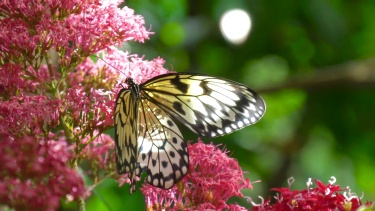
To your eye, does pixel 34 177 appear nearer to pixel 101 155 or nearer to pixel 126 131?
pixel 126 131

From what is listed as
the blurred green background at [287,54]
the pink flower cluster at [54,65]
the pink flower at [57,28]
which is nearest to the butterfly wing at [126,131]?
the pink flower cluster at [54,65]

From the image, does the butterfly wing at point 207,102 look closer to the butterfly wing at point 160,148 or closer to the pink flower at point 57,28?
the butterfly wing at point 160,148

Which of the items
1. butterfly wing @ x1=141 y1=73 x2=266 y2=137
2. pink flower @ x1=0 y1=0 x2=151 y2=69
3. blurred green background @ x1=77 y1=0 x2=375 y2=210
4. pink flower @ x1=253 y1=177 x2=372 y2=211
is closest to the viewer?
pink flower @ x1=253 y1=177 x2=372 y2=211

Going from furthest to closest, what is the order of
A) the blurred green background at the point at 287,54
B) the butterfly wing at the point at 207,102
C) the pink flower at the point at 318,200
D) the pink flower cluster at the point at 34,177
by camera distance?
the blurred green background at the point at 287,54 → the butterfly wing at the point at 207,102 → the pink flower at the point at 318,200 → the pink flower cluster at the point at 34,177

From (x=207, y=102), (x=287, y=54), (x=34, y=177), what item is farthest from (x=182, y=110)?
(x=287, y=54)

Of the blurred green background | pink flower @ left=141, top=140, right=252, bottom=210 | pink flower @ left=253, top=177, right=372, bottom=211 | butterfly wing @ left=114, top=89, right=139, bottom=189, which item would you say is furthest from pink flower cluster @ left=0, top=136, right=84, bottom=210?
the blurred green background

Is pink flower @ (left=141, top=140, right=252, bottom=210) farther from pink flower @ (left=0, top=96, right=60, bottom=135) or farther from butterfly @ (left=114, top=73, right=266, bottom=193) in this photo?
pink flower @ (left=0, top=96, right=60, bottom=135)

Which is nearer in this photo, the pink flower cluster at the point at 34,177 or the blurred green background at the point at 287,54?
the pink flower cluster at the point at 34,177
